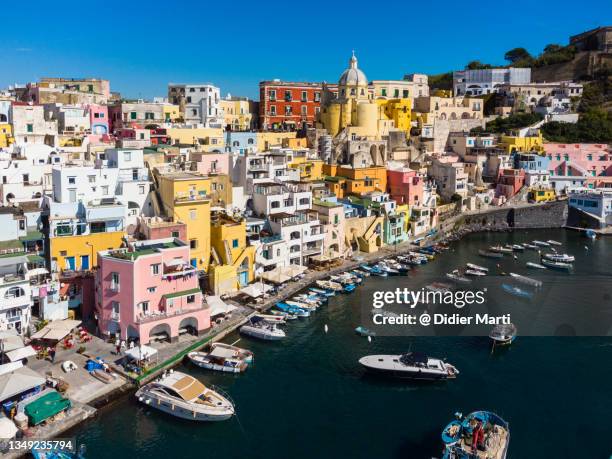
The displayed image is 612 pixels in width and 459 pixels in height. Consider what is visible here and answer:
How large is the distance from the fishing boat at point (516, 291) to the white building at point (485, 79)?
42094 millimetres

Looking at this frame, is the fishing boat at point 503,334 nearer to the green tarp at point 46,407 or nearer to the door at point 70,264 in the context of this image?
the green tarp at point 46,407

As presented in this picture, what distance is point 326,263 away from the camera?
30828 millimetres

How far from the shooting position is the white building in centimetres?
6681

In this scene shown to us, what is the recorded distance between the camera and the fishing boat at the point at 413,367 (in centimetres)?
1950

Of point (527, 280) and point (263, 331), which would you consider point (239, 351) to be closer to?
point (263, 331)

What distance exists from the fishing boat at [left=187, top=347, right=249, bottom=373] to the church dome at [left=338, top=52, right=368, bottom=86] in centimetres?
3254

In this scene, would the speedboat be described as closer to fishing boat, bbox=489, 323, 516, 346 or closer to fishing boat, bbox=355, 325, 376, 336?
fishing boat, bbox=355, 325, 376, 336

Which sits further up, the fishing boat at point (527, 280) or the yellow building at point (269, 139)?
the yellow building at point (269, 139)

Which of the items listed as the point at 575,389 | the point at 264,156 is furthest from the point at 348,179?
the point at 575,389

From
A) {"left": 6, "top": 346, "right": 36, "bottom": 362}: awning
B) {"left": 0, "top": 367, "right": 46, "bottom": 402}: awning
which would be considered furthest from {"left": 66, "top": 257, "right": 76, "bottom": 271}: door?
{"left": 0, "top": 367, "right": 46, "bottom": 402}: awning

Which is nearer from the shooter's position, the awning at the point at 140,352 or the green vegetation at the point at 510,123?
the awning at the point at 140,352

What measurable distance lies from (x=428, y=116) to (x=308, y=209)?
25.4 metres

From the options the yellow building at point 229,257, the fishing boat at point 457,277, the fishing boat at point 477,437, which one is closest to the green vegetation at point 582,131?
the fishing boat at point 457,277

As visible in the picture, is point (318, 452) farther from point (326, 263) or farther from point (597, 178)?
point (597, 178)
